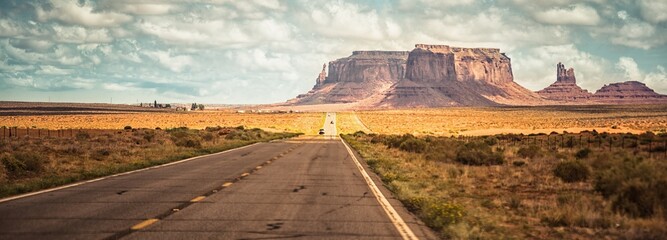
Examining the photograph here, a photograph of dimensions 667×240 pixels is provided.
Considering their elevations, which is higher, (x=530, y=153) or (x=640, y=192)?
(x=640, y=192)

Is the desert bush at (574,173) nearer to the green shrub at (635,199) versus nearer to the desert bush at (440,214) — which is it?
the green shrub at (635,199)

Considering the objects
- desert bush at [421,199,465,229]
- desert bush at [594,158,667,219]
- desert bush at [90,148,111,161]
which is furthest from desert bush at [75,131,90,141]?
desert bush at [594,158,667,219]

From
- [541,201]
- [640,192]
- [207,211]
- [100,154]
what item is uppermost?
[640,192]

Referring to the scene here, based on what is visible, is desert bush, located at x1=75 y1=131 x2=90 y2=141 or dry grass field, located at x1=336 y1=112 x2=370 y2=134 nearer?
desert bush, located at x1=75 y1=131 x2=90 y2=141

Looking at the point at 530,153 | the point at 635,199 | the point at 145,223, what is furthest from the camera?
the point at 530,153

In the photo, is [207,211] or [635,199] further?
[635,199]

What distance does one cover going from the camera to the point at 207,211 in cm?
1132

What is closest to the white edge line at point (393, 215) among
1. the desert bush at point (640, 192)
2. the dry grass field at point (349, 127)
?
the desert bush at point (640, 192)

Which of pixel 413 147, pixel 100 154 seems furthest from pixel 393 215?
pixel 413 147

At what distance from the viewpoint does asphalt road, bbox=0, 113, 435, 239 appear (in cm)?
914

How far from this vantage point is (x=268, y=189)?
15602mm

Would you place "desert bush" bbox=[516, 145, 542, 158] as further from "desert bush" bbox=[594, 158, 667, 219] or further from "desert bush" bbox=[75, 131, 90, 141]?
"desert bush" bbox=[75, 131, 90, 141]

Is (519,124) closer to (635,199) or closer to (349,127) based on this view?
(349,127)

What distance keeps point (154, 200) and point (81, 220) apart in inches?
Result: 113
